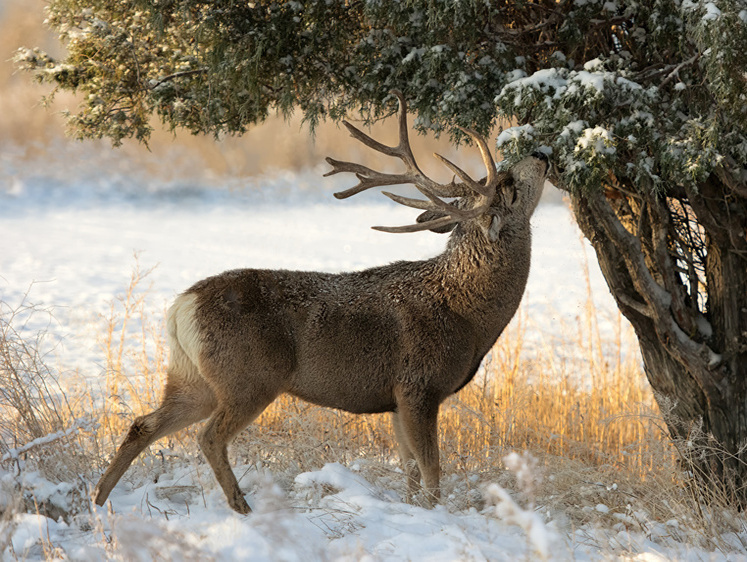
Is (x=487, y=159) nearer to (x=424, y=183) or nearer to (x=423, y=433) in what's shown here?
(x=424, y=183)

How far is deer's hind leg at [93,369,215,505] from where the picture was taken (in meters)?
5.08

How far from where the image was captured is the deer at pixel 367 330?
16.6 ft

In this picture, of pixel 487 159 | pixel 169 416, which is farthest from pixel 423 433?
pixel 487 159

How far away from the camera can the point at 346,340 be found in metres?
5.28

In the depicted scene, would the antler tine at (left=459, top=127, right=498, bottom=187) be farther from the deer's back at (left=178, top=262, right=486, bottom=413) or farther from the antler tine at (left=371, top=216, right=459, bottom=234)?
the deer's back at (left=178, top=262, right=486, bottom=413)

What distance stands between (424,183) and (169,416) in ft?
7.78

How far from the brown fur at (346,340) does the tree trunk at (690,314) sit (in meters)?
0.89

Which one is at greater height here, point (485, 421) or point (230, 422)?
point (230, 422)

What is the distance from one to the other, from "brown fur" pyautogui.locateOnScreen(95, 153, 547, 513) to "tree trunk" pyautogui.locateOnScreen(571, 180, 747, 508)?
0.89 metres

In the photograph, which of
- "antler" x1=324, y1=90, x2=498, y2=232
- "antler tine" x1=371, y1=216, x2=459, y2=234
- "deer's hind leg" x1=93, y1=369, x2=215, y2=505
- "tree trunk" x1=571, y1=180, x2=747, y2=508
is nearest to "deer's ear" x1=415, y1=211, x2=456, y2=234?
"antler" x1=324, y1=90, x2=498, y2=232

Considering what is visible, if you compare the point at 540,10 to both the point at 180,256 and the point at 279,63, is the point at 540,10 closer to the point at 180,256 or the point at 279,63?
the point at 279,63

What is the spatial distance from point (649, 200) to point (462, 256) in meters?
1.46

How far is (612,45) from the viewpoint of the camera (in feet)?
19.7

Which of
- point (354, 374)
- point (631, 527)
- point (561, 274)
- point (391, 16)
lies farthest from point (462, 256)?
point (561, 274)
